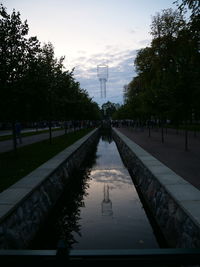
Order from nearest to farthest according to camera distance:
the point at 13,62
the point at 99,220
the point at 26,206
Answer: the point at 26,206, the point at 99,220, the point at 13,62

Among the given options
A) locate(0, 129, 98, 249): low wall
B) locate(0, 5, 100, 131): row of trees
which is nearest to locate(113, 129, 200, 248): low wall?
locate(0, 129, 98, 249): low wall

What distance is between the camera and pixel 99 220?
770 centimetres

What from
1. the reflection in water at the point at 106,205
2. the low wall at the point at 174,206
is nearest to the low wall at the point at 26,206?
the reflection in water at the point at 106,205

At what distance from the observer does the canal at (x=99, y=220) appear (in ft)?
20.7

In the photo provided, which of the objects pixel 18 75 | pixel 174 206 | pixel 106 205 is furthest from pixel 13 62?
pixel 174 206

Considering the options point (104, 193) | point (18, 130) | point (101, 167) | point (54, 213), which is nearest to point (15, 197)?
point (54, 213)

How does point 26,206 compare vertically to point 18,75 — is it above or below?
below

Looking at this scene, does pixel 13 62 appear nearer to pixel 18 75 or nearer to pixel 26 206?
pixel 18 75

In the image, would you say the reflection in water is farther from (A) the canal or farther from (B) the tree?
(B) the tree

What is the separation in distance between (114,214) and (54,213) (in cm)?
195

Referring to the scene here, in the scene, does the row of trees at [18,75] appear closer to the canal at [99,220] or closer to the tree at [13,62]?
the tree at [13,62]

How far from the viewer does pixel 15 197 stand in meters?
6.31

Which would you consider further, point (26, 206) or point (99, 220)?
point (99, 220)

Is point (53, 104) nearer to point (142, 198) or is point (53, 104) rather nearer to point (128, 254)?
point (142, 198)
